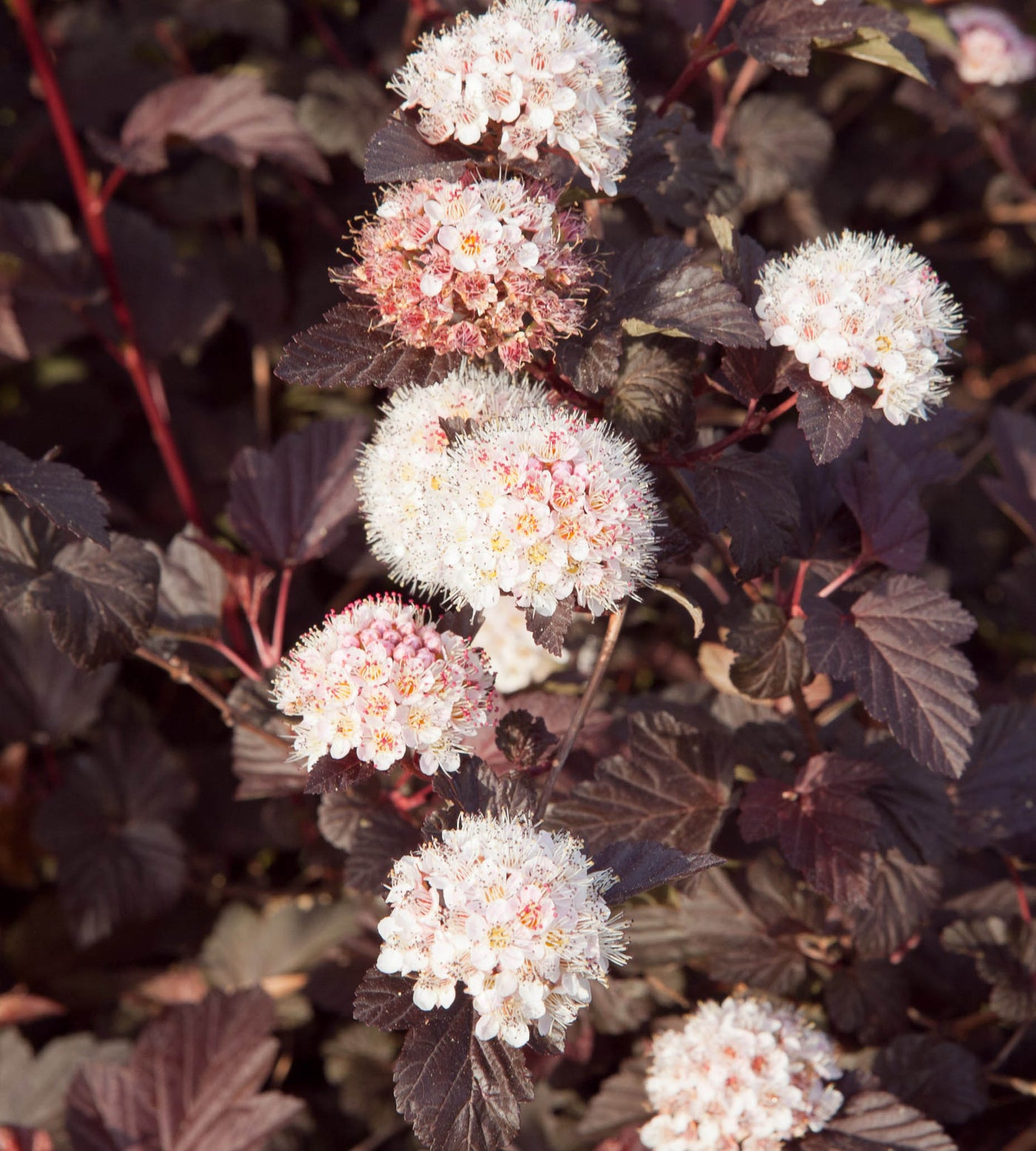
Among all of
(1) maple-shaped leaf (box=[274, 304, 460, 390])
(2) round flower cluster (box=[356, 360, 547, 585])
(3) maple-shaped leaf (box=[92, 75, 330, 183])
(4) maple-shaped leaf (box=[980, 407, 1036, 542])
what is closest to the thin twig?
(2) round flower cluster (box=[356, 360, 547, 585])

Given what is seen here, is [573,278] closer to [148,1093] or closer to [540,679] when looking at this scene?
[540,679]

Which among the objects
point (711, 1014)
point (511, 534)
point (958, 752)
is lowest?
point (711, 1014)

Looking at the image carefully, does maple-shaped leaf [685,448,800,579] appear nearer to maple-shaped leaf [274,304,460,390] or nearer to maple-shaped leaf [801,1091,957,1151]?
maple-shaped leaf [274,304,460,390]

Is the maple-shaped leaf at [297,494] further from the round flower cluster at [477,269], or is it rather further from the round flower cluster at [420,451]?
the round flower cluster at [477,269]

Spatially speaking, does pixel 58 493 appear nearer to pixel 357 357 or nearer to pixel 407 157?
pixel 357 357

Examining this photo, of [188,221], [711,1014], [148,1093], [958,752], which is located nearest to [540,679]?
[711,1014]

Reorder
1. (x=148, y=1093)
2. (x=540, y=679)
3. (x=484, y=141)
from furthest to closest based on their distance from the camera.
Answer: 1. (x=540, y=679)
2. (x=148, y=1093)
3. (x=484, y=141)
